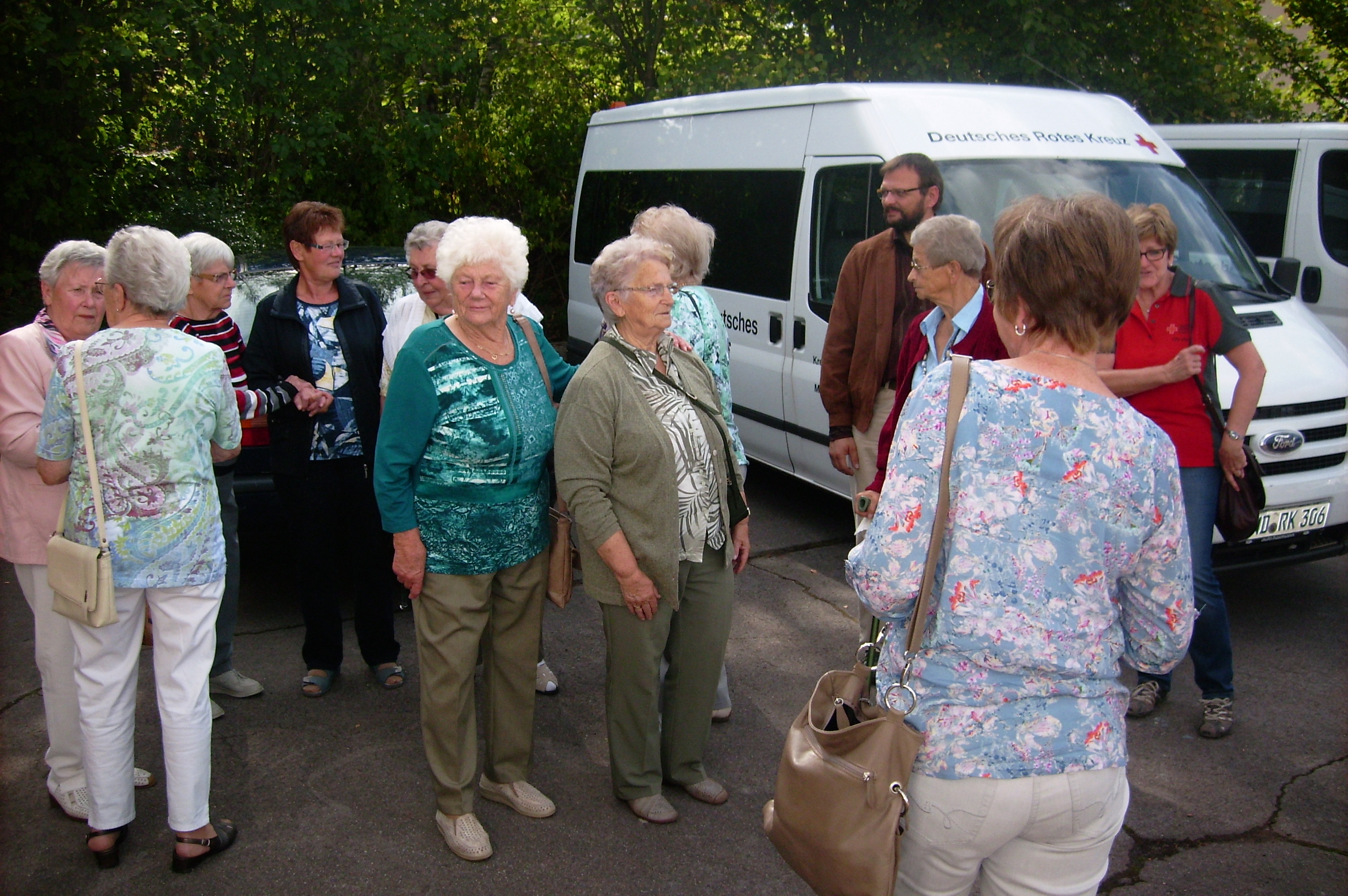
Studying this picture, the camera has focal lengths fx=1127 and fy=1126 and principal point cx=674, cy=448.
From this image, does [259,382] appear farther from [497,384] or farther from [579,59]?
[579,59]

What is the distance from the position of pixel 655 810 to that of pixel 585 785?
1.18 ft

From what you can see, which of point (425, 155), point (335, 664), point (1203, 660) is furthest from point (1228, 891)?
point (425, 155)

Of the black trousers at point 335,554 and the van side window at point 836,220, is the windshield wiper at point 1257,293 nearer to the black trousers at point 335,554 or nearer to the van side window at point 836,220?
the van side window at point 836,220

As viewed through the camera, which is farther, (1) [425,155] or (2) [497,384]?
(1) [425,155]

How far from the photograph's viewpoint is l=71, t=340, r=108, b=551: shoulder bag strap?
301 cm

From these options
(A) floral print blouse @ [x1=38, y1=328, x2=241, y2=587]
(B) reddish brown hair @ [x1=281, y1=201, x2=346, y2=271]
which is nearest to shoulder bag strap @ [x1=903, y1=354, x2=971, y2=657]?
(A) floral print blouse @ [x1=38, y1=328, x2=241, y2=587]

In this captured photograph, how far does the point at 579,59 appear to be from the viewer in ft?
38.9

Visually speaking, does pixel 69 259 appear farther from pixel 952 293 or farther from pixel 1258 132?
pixel 1258 132

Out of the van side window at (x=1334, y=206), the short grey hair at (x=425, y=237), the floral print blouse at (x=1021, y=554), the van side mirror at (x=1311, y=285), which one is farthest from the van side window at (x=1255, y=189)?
the floral print blouse at (x=1021, y=554)

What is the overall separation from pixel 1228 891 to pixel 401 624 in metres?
3.49

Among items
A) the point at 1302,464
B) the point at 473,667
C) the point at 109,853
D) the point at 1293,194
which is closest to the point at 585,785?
the point at 473,667

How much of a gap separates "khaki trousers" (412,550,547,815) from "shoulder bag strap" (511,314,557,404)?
0.51 m

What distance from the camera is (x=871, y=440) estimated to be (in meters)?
4.50

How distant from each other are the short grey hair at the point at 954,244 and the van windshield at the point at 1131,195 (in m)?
1.88
